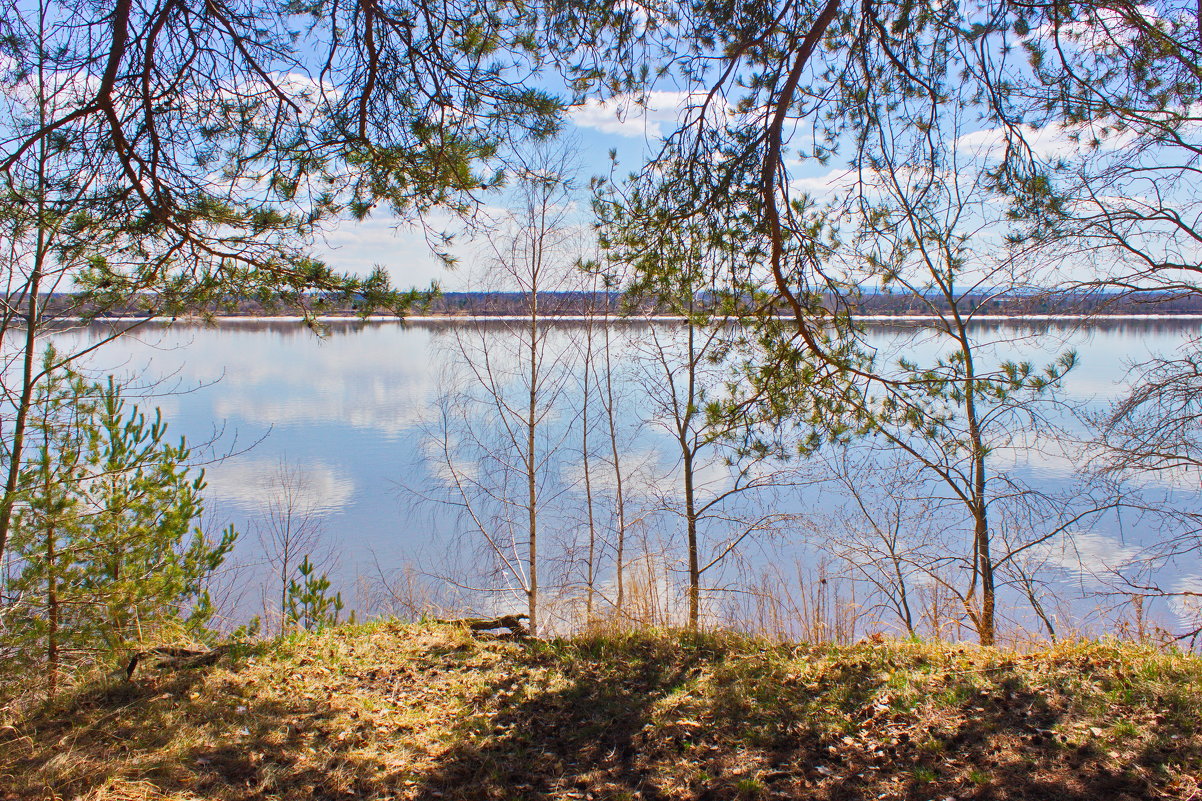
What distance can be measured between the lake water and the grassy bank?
1334 millimetres

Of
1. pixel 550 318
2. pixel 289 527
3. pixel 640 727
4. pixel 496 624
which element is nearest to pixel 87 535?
pixel 496 624

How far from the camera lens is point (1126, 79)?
3.84 metres

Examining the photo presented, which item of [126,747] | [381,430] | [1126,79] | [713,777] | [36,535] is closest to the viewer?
[713,777]

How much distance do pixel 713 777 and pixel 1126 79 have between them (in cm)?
402

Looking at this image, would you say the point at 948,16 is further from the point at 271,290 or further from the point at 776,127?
the point at 271,290

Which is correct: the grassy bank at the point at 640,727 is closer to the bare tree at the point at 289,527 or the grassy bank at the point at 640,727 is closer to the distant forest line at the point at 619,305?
the distant forest line at the point at 619,305

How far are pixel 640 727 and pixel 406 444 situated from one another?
46.2 ft

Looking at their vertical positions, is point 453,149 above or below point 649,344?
above

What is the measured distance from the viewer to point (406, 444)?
53.7ft

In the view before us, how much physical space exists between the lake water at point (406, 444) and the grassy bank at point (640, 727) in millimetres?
1334

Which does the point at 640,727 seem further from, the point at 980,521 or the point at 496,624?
the point at 980,521

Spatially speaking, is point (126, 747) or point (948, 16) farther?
point (948, 16)

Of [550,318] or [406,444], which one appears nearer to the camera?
[550,318]

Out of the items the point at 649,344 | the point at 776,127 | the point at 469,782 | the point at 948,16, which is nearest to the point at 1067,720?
the point at 469,782
